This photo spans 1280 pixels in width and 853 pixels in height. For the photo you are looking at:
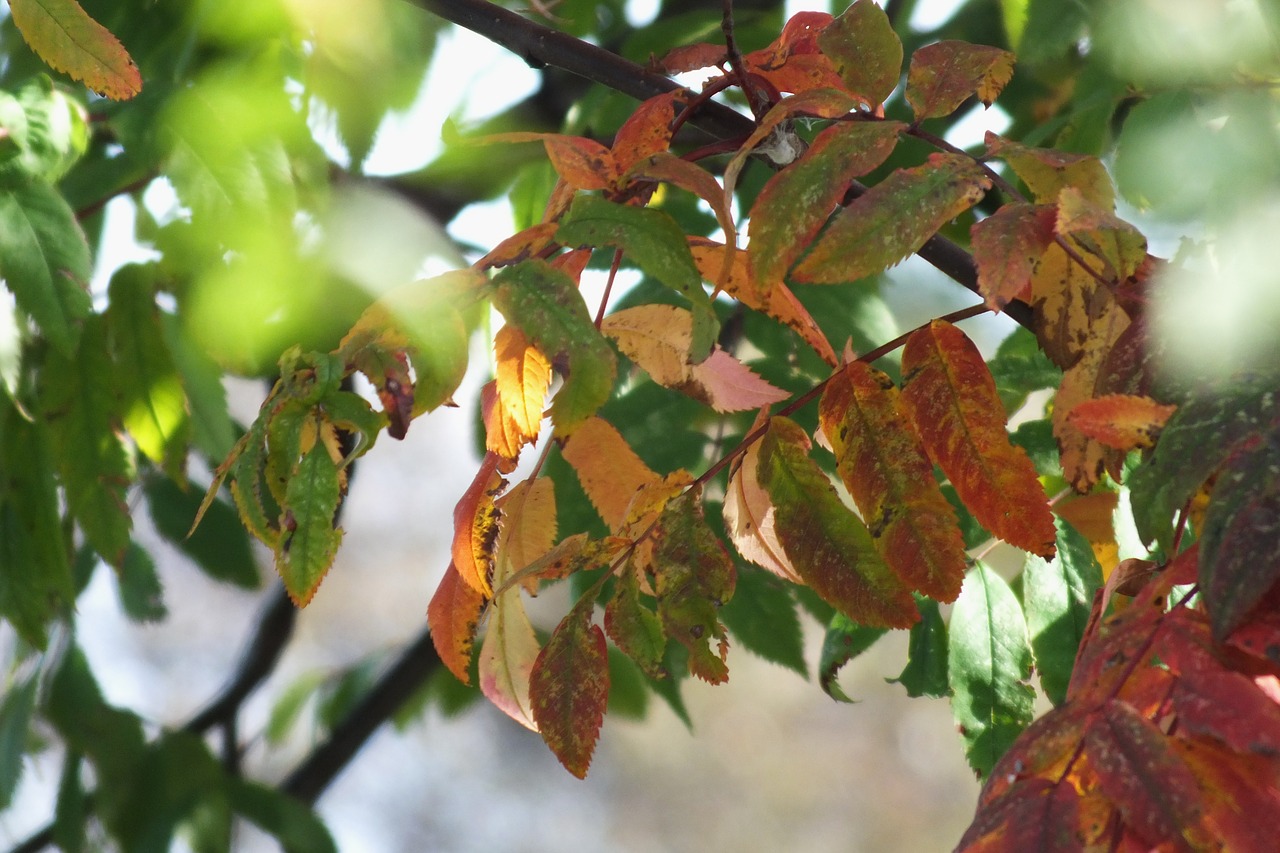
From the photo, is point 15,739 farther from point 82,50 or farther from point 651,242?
point 651,242

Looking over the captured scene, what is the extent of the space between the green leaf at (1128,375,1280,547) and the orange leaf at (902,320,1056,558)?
5 cm

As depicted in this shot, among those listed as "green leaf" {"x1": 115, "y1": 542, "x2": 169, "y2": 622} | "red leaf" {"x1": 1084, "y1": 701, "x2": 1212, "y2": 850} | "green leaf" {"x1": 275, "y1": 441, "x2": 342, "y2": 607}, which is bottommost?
"green leaf" {"x1": 115, "y1": 542, "x2": 169, "y2": 622}

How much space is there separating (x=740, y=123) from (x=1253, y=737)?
0.81 feet

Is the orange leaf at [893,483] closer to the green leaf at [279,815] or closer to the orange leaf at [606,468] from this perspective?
the orange leaf at [606,468]

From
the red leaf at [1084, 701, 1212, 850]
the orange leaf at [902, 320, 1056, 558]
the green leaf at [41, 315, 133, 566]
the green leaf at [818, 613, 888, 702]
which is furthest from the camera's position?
the green leaf at [41, 315, 133, 566]

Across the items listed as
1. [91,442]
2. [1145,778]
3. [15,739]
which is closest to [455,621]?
[1145,778]

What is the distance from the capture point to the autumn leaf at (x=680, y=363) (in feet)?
1.29

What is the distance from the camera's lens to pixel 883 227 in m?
0.32

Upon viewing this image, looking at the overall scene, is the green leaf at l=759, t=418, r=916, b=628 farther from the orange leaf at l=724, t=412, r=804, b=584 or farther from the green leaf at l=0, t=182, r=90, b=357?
the green leaf at l=0, t=182, r=90, b=357

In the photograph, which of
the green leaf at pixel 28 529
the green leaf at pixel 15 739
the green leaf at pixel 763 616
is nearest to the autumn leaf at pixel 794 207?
the green leaf at pixel 763 616

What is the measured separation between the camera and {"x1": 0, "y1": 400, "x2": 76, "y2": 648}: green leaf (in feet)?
2.12

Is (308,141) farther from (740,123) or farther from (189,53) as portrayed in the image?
(740,123)

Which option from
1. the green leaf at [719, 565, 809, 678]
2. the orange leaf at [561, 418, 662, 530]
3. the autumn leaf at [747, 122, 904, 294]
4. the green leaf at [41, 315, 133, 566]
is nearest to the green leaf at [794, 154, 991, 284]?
the autumn leaf at [747, 122, 904, 294]

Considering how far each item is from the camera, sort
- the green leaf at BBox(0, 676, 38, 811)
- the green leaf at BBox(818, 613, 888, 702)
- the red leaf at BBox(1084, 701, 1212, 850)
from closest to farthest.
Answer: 1. the red leaf at BBox(1084, 701, 1212, 850)
2. the green leaf at BBox(818, 613, 888, 702)
3. the green leaf at BBox(0, 676, 38, 811)
